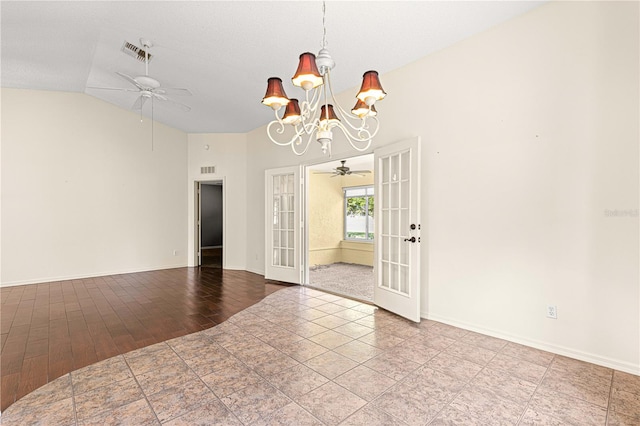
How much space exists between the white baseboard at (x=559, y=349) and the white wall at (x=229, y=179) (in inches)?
189

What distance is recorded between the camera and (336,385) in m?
2.19

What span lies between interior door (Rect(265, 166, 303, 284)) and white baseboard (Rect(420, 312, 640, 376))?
286 centimetres

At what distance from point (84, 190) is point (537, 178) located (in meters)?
7.16

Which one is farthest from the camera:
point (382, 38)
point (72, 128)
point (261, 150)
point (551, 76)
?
point (261, 150)

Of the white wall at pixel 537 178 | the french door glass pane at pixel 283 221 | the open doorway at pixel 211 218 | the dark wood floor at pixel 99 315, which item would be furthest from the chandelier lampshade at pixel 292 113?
the open doorway at pixel 211 218

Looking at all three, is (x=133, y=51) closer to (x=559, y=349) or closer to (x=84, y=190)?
(x=84, y=190)

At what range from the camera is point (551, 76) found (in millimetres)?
2715

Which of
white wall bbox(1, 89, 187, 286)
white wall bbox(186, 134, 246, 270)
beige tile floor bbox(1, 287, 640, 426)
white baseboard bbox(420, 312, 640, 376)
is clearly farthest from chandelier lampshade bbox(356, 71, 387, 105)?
white wall bbox(1, 89, 187, 286)

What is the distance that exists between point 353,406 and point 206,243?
31.3ft

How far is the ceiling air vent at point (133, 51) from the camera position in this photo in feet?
12.6

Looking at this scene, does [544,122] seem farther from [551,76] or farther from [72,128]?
[72,128]

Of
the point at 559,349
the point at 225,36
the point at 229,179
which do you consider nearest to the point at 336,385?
Answer: the point at 559,349

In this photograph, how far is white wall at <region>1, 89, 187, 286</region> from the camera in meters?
5.17

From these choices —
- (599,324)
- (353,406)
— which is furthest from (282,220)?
(599,324)
